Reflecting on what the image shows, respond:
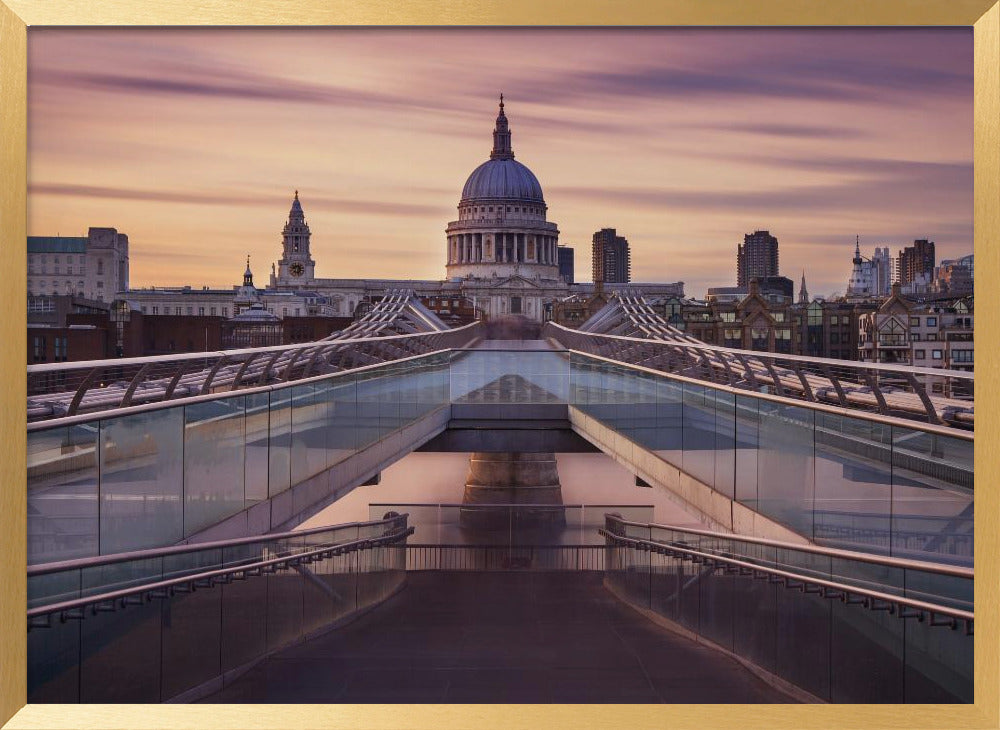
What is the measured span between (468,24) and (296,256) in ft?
336

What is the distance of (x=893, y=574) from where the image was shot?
5.63m

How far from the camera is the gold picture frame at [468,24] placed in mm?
5602

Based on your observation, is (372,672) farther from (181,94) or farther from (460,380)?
(460,380)

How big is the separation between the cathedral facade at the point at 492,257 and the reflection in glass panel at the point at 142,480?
3915 inches

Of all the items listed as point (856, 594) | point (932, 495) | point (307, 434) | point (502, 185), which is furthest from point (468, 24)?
point (502, 185)

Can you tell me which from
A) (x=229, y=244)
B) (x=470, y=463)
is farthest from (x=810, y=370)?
(x=470, y=463)

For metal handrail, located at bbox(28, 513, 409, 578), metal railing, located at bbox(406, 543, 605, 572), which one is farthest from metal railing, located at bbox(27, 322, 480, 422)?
metal railing, located at bbox(406, 543, 605, 572)

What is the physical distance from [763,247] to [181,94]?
6.71 meters

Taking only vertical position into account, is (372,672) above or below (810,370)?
below

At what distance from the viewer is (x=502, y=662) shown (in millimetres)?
7641

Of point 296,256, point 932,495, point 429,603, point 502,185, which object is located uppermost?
point 502,185

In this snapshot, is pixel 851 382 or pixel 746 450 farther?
pixel 746 450

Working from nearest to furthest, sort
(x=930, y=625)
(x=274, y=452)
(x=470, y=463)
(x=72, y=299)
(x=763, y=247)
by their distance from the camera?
(x=930, y=625)
(x=274, y=452)
(x=763, y=247)
(x=72, y=299)
(x=470, y=463)

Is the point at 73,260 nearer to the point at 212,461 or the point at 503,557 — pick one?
the point at 212,461
